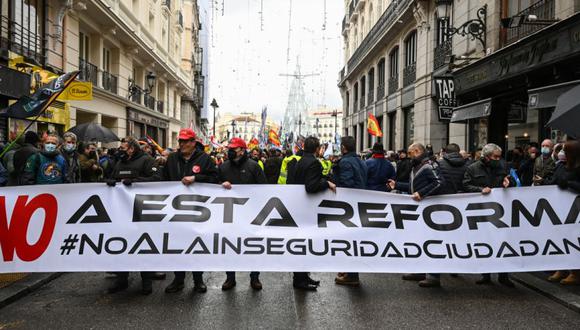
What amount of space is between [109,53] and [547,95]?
19.4 meters

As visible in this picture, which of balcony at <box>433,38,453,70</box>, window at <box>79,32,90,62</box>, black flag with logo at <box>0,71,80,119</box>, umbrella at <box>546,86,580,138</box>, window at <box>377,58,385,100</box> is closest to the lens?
umbrella at <box>546,86,580,138</box>

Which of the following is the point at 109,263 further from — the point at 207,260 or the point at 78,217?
the point at 207,260

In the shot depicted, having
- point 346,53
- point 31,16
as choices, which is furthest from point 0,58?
point 346,53

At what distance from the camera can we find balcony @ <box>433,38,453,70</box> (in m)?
17.5

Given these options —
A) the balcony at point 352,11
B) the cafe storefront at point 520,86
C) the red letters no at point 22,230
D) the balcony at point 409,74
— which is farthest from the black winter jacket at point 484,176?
the balcony at point 352,11

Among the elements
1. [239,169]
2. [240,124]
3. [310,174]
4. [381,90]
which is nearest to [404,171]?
[310,174]

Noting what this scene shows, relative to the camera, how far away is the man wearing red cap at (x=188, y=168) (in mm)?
6086

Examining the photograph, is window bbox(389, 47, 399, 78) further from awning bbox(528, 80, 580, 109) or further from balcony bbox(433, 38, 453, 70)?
awning bbox(528, 80, 580, 109)

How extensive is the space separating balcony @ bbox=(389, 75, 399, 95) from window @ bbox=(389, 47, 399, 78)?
0.19 metres

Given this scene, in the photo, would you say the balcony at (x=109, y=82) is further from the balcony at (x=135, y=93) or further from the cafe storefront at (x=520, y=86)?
the cafe storefront at (x=520, y=86)

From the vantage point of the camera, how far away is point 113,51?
23719 mm

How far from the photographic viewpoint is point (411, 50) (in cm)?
2331

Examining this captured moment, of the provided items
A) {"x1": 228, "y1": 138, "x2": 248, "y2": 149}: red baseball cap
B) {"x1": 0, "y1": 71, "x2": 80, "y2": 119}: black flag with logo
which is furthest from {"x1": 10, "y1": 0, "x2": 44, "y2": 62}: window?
{"x1": 228, "y1": 138, "x2": 248, "y2": 149}: red baseball cap

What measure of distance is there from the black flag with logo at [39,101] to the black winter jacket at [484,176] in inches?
217
